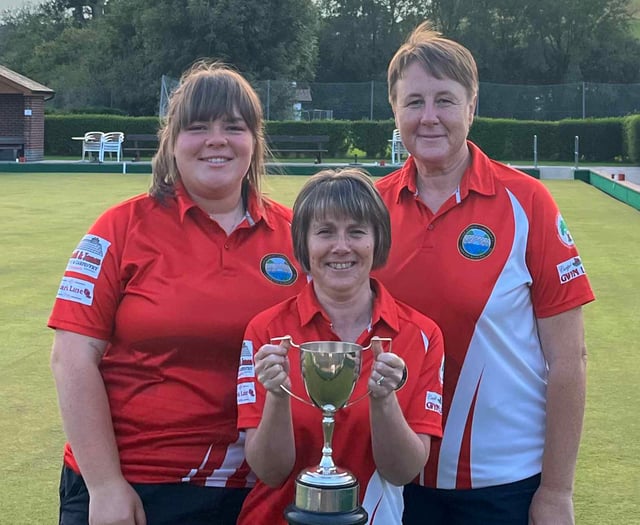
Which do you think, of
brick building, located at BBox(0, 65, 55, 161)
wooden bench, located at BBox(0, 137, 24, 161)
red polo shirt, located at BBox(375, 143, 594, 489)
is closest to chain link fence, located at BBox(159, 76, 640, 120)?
brick building, located at BBox(0, 65, 55, 161)

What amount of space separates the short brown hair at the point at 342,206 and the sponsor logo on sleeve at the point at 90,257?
516 millimetres

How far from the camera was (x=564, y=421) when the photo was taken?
2.60 meters

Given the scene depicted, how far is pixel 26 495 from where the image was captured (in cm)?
439

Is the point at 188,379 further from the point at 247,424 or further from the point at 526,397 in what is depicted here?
the point at 526,397

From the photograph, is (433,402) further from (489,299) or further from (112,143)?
(112,143)

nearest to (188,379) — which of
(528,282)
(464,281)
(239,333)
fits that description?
(239,333)

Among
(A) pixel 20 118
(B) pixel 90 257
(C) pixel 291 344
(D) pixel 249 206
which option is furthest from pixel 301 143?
(C) pixel 291 344

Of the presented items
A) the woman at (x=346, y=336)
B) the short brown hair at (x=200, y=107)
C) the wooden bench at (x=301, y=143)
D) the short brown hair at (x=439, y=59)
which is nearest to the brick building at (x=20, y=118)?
the wooden bench at (x=301, y=143)

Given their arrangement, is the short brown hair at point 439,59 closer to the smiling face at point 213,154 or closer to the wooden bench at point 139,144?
the smiling face at point 213,154

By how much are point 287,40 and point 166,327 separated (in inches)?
1832

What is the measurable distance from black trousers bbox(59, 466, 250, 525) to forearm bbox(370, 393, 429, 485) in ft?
1.73

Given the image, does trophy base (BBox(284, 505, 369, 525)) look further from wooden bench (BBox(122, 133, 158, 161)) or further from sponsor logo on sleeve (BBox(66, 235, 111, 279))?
wooden bench (BBox(122, 133, 158, 161))

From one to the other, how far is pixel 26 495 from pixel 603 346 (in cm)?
455

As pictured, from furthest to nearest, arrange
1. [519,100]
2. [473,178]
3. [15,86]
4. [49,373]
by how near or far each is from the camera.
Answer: [519,100]
[15,86]
[49,373]
[473,178]
